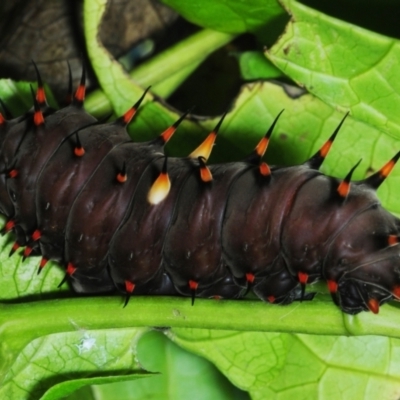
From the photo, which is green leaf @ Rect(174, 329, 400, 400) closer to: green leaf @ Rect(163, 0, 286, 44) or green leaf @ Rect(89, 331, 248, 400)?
green leaf @ Rect(89, 331, 248, 400)

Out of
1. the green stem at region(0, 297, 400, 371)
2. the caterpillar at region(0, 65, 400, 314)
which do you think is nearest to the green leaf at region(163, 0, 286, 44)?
the caterpillar at region(0, 65, 400, 314)

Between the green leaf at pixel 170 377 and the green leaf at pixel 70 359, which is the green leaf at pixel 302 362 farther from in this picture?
the green leaf at pixel 170 377

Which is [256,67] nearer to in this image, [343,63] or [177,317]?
[343,63]

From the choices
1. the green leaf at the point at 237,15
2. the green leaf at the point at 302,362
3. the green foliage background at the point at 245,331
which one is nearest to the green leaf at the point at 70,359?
the green foliage background at the point at 245,331

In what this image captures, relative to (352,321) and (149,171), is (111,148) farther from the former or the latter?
(352,321)

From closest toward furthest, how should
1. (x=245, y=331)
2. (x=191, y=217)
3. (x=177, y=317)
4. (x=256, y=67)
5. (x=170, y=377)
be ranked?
(x=191, y=217) < (x=177, y=317) < (x=245, y=331) < (x=256, y=67) < (x=170, y=377)

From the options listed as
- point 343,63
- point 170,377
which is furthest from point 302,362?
point 343,63
